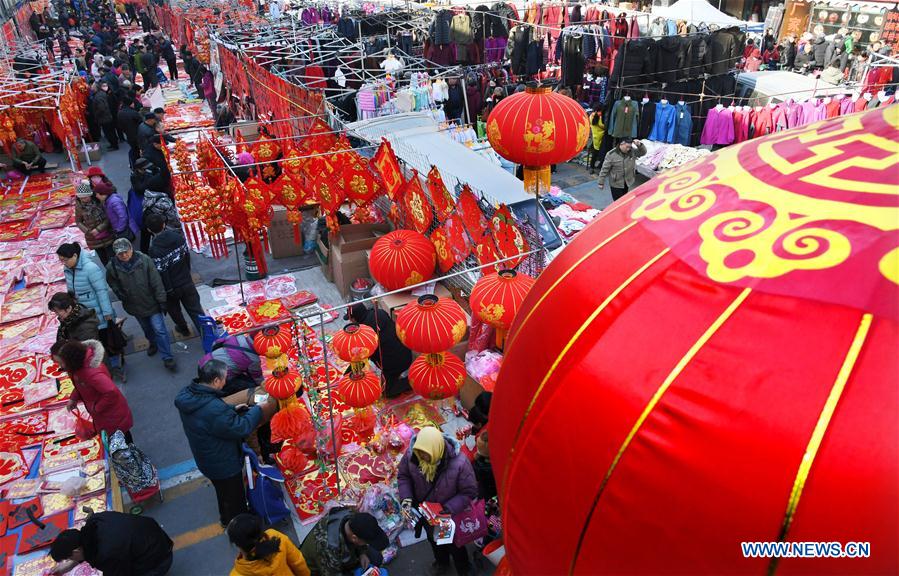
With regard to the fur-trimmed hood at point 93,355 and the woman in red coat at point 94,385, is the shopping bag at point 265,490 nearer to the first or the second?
the woman in red coat at point 94,385

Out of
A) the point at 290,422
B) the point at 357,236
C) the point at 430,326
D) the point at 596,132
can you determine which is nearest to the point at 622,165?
the point at 596,132

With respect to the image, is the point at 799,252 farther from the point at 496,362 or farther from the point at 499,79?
the point at 499,79

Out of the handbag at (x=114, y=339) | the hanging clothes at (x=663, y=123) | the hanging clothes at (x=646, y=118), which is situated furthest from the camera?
the hanging clothes at (x=646, y=118)

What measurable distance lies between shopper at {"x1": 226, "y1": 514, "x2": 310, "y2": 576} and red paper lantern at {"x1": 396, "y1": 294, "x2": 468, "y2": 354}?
68.0 inches

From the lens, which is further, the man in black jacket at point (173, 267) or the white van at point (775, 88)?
the white van at point (775, 88)

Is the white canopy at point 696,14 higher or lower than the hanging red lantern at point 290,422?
higher

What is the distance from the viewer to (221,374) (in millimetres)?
4434

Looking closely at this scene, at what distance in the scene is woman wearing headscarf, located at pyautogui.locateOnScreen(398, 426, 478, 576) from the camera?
4242 mm

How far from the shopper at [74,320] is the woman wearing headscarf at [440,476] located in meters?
3.86

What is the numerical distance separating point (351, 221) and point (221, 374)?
4984 mm

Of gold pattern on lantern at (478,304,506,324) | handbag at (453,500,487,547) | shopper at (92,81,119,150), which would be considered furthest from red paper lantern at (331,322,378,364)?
shopper at (92,81,119,150)

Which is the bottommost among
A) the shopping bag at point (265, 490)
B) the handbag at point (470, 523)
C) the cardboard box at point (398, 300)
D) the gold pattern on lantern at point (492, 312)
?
the shopping bag at point (265, 490)

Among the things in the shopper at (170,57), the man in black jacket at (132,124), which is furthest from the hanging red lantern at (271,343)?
the shopper at (170,57)

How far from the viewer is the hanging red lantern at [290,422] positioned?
5098 millimetres
